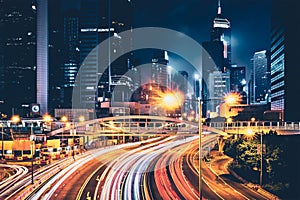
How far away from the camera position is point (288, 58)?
7506 centimetres

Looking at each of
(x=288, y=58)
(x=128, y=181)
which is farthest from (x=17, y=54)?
(x=128, y=181)

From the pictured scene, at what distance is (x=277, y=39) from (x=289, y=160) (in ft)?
163

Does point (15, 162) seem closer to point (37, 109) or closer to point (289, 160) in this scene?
point (289, 160)

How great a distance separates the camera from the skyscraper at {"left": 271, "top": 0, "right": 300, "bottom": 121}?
72750mm

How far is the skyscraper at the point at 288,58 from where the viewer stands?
72750 mm

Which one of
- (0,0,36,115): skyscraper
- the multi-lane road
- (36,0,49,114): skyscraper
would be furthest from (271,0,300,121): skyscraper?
(0,0,36,115): skyscraper

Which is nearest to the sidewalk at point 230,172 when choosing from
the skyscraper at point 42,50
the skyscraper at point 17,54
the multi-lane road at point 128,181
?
the multi-lane road at point 128,181

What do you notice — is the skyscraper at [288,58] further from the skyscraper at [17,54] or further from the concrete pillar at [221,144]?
the skyscraper at [17,54]

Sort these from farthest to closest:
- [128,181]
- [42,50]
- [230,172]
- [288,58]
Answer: [42,50] < [288,58] < [230,172] < [128,181]

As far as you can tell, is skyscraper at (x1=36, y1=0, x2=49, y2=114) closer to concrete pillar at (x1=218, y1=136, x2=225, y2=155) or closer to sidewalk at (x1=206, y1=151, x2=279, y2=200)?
concrete pillar at (x1=218, y1=136, x2=225, y2=155)

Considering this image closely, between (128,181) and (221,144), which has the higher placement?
(221,144)

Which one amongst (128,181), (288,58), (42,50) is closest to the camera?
(128,181)

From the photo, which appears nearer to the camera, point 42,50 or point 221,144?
point 221,144

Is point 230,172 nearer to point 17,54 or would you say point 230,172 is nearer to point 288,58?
point 288,58
